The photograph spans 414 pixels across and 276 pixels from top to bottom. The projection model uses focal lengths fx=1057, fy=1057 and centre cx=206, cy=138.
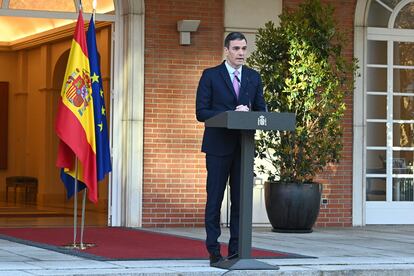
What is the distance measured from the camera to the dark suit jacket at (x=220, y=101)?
830cm

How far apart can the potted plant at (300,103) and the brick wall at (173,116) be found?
111 centimetres

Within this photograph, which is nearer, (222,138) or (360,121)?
(222,138)

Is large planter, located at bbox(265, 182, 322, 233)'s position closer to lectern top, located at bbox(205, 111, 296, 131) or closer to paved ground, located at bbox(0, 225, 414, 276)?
paved ground, located at bbox(0, 225, 414, 276)

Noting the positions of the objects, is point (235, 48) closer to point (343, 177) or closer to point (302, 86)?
point (302, 86)

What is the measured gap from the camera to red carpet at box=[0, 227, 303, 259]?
9453 mm

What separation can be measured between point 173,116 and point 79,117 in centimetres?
359

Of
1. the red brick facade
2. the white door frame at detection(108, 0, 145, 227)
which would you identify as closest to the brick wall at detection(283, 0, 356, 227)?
the red brick facade

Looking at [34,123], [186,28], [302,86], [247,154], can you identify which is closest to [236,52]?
[247,154]

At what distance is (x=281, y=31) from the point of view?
1269 centimetres

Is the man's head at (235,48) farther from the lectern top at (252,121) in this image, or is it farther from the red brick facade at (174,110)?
the red brick facade at (174,110)

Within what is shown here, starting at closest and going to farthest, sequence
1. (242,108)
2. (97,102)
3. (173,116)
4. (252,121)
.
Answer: (252,121), (242,108), (97,102), (173,116)

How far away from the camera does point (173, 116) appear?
13.6 metres

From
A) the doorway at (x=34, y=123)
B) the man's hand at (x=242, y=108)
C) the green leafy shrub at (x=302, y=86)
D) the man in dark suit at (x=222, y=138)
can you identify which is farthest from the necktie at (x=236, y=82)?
the doorway at (x=34, y=123)

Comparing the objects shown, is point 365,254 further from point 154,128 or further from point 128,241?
point 154,128
